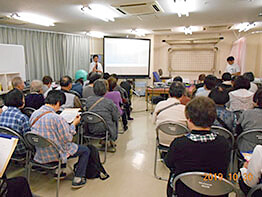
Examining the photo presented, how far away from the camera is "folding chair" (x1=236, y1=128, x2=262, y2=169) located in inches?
78.1

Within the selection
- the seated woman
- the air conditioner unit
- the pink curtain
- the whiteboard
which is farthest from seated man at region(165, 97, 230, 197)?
the pink curtain

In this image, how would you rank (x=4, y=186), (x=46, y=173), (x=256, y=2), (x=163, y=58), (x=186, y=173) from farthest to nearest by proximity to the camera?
(x=163, y=58), (x=256, y=2), (x=46, y=173), (x=4, y=186), (x=186, y=173)

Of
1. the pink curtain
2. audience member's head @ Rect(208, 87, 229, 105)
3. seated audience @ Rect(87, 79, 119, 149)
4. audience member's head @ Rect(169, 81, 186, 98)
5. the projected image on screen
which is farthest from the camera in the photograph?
the projected image on screen

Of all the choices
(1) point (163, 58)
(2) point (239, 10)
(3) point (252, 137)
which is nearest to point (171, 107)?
(3) point (252, 137)

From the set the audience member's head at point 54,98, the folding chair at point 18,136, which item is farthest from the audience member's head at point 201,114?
the folding chair at point 18,136

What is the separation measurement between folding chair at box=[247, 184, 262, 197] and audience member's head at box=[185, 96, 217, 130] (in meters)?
0.46

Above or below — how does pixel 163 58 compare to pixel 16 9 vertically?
below

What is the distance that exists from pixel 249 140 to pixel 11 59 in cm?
548

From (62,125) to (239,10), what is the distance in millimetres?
4205

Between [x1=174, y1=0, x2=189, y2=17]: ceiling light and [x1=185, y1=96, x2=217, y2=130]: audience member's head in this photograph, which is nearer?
[x1=185, y1=96, x2=217, y2=130]: audience member's head

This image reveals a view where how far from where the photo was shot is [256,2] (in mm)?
3561

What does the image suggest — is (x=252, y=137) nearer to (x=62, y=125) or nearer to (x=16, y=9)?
(x=62, y=125)

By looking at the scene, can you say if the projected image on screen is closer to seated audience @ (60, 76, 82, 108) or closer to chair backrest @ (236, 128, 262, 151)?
seated audience @ (60, 76, 82, 108)

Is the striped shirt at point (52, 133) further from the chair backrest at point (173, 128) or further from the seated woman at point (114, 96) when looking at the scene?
the seated woman at point (114, 96)
